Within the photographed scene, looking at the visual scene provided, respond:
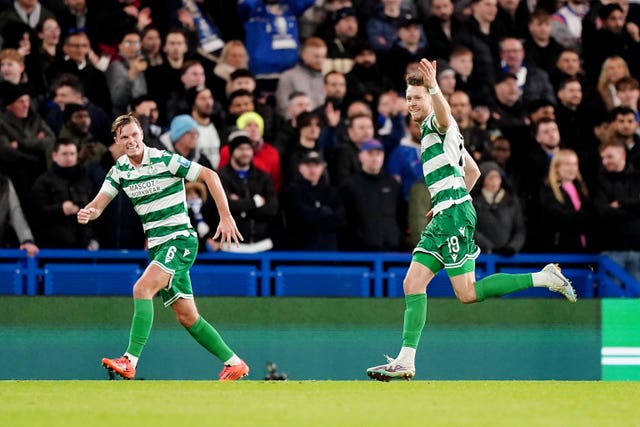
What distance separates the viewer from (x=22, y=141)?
14.0 m

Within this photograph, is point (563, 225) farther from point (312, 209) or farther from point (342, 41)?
point (342, 41)

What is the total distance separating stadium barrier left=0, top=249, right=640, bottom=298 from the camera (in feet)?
44.3

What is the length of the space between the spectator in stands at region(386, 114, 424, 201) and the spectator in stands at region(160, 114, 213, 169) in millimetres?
2100

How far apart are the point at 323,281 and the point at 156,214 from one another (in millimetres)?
3436

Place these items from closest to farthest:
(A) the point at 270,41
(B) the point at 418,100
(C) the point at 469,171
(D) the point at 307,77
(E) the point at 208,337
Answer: (B) the point at 418,100 < (C) the point at 469,171 < (E) the point at 208,337 < (D) the point at 307,77 < (A) the point at 270,41

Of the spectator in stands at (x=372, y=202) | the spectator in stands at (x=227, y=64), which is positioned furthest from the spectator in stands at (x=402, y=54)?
the spectator in stands at (x=372, y=202)

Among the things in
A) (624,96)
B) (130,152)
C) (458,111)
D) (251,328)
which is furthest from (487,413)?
(624,96)

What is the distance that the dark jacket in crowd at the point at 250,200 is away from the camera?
1364 centimetres

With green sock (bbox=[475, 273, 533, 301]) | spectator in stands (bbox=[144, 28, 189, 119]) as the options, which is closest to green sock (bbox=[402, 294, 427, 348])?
green sock (bbox=[475, 273, 533, 301])

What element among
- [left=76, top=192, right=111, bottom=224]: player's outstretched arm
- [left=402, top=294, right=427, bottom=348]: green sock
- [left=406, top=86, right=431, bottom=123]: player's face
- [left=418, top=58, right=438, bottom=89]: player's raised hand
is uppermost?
[left=418, top=58, right=438, bottom=89]: player's raised hand

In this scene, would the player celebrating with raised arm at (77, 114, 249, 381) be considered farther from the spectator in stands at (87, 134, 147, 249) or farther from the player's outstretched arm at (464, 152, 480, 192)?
the spectator in stands at (87, 134, 147, 249)

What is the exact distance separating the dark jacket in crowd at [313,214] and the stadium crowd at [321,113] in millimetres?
20

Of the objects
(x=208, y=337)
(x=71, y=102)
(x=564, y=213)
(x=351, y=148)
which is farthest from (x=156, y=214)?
(x=564, y=213)

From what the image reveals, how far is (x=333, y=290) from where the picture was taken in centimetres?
1405
